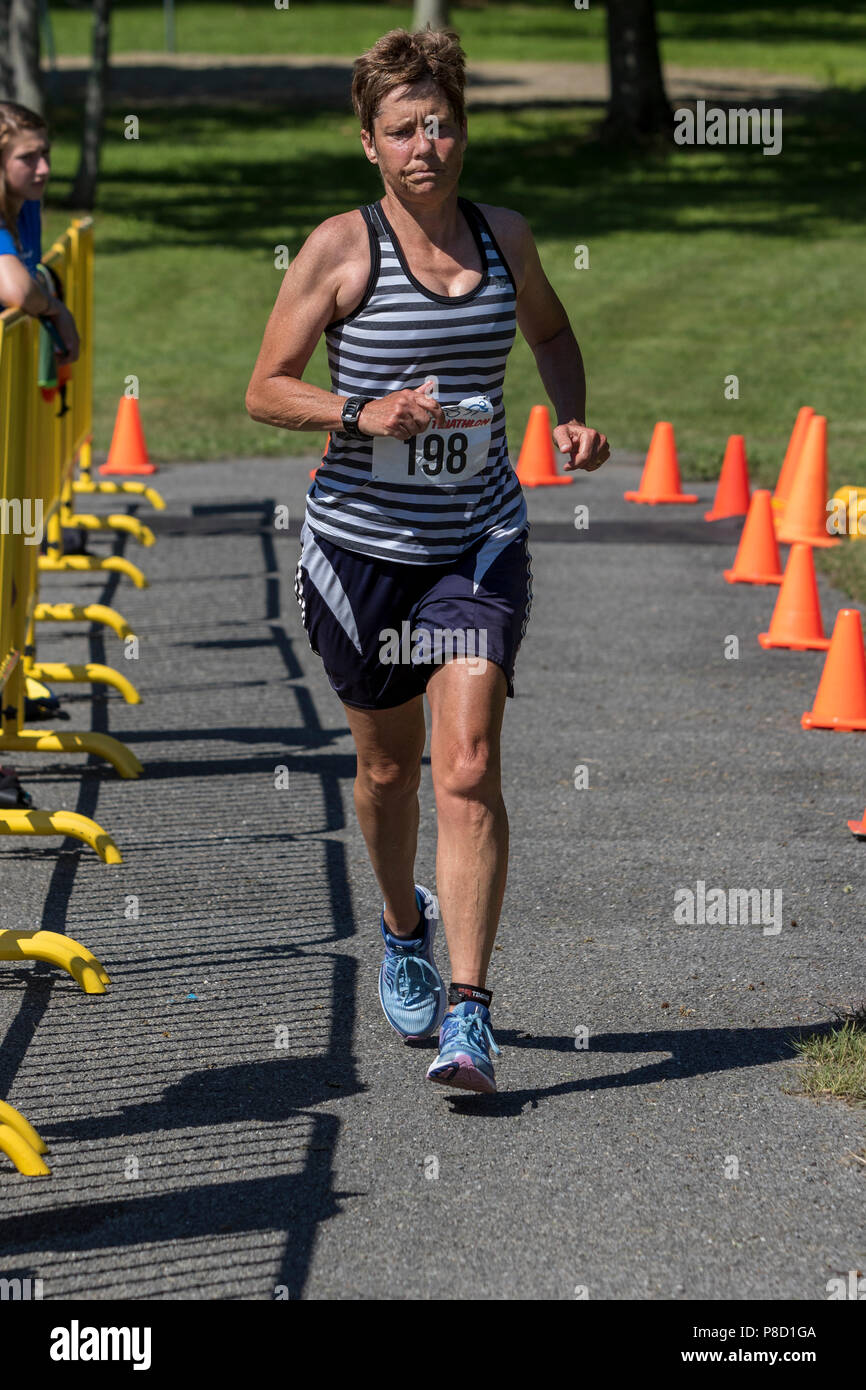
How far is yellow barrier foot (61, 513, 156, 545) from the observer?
1081cm

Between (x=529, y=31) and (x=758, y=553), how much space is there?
42479 millimetres

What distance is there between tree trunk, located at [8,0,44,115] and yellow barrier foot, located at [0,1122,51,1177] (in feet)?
71.7

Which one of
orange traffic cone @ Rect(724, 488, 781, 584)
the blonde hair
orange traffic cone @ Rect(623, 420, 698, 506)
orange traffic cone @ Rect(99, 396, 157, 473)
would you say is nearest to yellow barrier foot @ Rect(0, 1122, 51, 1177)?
the blonde hair

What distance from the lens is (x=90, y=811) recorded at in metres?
6.95

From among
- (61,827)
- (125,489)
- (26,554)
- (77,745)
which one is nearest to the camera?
(61,827)

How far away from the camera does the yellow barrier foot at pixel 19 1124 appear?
4.25 m

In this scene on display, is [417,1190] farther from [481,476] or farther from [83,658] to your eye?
[83,658]

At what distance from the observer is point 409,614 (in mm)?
4648

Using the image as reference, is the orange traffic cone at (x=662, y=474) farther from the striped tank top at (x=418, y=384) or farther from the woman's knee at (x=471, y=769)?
the woman's knee at (x=471, y=769)

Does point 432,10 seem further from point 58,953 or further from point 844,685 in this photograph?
point 58,953

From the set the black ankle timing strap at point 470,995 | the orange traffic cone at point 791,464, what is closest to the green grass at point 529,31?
the orange traffic cone at point 791,464

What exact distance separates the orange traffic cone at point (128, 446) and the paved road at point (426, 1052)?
551cm

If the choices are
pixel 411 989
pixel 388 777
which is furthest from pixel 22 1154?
pixel 388 777

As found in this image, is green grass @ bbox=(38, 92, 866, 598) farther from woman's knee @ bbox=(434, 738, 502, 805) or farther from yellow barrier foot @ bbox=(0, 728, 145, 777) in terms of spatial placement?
woman's knee @ bbox=(434, 738, 502, 805)
